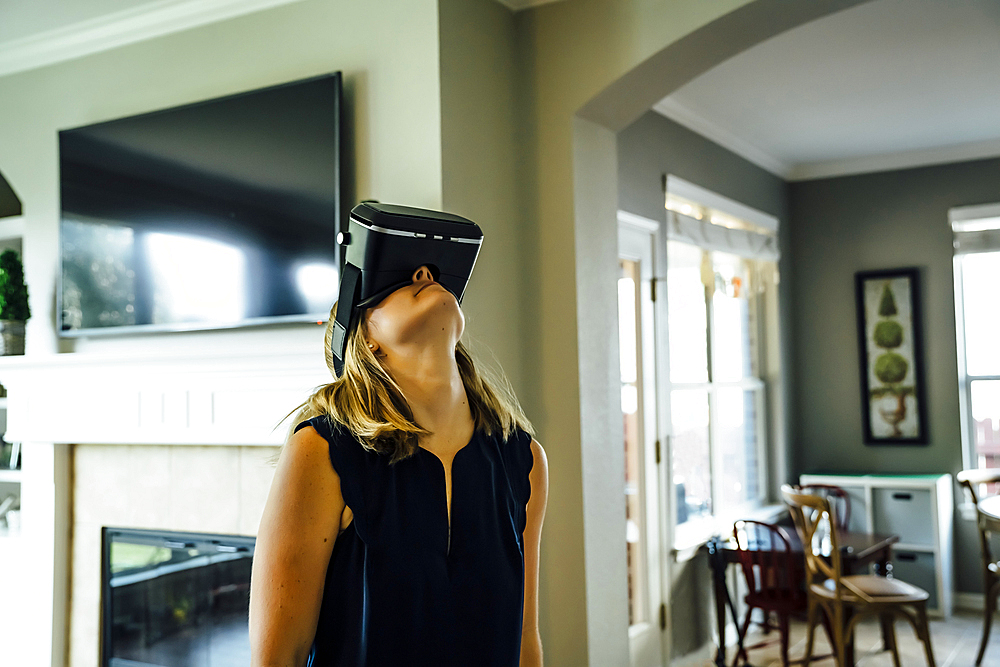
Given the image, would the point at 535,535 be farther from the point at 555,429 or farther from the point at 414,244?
the point at 555,429

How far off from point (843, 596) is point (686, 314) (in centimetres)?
150

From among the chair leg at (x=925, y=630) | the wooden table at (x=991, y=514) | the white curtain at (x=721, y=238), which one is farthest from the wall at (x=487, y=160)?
the wooden table at (x=991, y=514)

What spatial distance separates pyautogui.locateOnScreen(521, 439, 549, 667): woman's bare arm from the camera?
112 centimetres

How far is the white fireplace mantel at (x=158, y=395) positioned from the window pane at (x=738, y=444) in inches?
108

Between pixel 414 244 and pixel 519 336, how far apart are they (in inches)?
61.3

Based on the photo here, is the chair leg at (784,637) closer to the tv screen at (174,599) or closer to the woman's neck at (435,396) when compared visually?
the tv screen at (174,599)

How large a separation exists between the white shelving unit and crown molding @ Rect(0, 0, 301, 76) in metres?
4.10

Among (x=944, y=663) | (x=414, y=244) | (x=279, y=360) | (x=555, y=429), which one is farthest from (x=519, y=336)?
(x=944, y=663)

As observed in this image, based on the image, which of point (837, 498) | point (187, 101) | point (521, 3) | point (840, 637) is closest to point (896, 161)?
point (837, 498)

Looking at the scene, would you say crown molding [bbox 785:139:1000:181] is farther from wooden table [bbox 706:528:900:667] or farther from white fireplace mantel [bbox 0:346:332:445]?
white fireplace mantel [bbox 0:346:332:445]

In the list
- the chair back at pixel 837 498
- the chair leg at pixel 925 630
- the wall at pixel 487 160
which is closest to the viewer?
the wall at pixel 487 160

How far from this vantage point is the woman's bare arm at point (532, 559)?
3.69 feet

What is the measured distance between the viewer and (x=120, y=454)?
9.00 feet

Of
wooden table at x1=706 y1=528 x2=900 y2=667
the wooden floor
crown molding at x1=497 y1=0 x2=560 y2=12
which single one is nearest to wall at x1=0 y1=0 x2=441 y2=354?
crown molding at x1=497 y1=0 x2=560 y2=12
